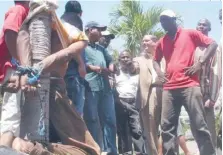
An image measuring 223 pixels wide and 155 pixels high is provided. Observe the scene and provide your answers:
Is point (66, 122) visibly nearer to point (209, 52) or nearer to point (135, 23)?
point (209, 52)

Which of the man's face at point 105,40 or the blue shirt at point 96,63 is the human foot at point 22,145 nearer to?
the blue shirt at point 96,63

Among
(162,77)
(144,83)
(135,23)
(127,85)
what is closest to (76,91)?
(162,77)

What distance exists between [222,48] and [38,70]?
2.81 meters

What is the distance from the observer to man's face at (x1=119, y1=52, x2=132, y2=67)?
9.20m

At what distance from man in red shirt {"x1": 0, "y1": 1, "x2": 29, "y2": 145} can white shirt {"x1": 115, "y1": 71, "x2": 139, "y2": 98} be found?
3756mm

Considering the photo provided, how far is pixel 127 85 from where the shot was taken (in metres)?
9.01

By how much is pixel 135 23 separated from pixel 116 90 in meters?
13.4

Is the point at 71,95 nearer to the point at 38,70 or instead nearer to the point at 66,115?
the point at 66,115

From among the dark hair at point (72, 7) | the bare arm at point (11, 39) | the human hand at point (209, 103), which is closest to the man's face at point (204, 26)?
the human hand at point (209, 103)

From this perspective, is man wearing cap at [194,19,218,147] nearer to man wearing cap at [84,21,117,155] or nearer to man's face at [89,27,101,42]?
man wearing cap at [84,21,117,155]

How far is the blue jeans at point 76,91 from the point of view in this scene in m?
6.46

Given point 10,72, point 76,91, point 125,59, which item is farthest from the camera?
point 125,59

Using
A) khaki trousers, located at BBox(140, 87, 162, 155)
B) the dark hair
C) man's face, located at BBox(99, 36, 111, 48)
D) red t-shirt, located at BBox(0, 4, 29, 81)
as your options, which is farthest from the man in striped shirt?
red t-shirt, located at BBox(0, 4, 29, 81)

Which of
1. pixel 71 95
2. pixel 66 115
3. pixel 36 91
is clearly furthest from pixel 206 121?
pixel 36 91
